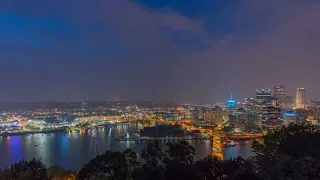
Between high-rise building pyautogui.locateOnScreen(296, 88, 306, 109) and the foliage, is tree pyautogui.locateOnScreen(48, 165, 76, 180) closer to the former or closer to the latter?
the foliage

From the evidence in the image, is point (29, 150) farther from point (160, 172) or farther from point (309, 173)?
point (309, 173)

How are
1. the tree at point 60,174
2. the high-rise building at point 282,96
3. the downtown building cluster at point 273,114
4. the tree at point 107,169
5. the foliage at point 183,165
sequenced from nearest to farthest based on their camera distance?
the foliage at point 183,165, the tree at point 107,169, the tree at point 60,174, the downtown building cluster at point 273,114, the high-rise building at point 282,96

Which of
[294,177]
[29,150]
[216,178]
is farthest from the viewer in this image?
[29,150]

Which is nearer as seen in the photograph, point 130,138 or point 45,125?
point 130,138

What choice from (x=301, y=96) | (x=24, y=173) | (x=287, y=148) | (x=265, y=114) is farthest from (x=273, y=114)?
(x=301, y=96)

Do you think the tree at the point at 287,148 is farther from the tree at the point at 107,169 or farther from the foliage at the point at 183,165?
the tree at the point at 107,169

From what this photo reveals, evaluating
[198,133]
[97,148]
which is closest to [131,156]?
[97,148]

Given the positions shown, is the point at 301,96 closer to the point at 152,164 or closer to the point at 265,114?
the point at 265,114

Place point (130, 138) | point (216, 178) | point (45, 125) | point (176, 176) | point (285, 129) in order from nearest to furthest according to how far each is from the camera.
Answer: point (176, 176), point (216, 178), point (285, 129), point (130, 138), point (45, 125)

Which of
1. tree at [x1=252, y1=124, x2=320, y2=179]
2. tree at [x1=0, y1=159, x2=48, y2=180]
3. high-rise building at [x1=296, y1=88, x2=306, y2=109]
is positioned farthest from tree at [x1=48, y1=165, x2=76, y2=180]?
high-rise building at [x1=296, y1=88, x2=306, y2=109]

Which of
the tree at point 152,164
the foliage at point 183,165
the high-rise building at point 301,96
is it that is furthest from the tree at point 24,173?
the high-rise building at point 301,96

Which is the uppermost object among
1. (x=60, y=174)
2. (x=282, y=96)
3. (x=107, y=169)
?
(x=282, y=96)
